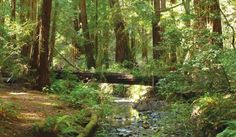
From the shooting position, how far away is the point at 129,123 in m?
11.5

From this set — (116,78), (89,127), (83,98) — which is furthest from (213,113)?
Result: (116,78)

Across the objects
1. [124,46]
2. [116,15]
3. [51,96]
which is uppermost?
[116,15]

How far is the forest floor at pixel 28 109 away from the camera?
26.3 feet

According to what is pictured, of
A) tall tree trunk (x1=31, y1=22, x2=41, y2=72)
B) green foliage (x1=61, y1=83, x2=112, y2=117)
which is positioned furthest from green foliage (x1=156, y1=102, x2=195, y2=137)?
tall tree trunk (x1=31, y1=22, x2=41, y2=72)

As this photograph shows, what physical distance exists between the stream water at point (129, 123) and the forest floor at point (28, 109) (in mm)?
1224

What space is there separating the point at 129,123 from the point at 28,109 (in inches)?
117

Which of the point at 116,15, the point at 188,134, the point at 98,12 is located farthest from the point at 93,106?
the point at 98,12

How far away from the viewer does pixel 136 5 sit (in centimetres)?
1914

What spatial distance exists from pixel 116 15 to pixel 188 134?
40.8ft

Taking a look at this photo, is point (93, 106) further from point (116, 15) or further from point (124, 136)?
point (116, 15)

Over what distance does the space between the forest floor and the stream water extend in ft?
4.01

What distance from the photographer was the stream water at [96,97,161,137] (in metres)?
10.1

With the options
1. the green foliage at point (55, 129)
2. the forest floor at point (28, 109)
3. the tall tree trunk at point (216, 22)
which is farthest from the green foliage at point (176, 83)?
the green foliage at point (55, 129)

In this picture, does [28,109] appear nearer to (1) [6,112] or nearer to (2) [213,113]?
(1) [6,112]
